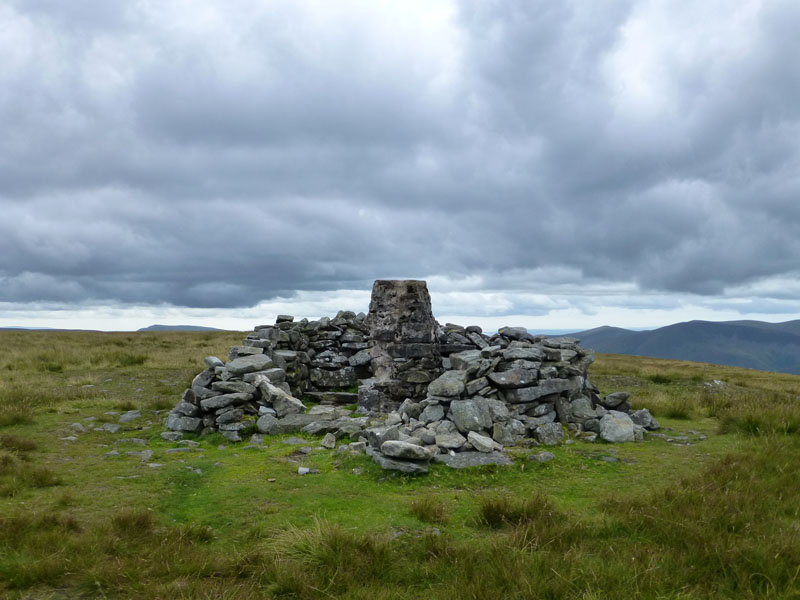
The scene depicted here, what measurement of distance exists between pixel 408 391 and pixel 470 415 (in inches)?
163

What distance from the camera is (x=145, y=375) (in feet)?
68.7

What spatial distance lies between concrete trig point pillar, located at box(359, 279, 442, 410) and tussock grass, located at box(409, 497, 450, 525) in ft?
23.4

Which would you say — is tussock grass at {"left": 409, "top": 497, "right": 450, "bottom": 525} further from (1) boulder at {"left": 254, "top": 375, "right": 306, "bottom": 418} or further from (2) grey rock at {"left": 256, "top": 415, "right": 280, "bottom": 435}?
(1) boulder at {"left": 254, "top": 375, "right": 306, "bottom": 418}

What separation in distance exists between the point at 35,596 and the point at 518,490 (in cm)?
552

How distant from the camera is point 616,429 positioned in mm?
10359

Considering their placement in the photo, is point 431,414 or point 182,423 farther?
point 182,423

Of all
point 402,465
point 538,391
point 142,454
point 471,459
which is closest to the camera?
point 402,465

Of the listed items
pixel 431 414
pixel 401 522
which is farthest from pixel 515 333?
pixel 401 522

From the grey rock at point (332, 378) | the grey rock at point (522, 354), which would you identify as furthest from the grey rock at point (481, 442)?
the grey rock at point (332, 378)

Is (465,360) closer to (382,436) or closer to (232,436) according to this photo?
(382,436)

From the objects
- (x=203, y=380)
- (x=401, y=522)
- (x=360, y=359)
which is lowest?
(x=401, y=522)

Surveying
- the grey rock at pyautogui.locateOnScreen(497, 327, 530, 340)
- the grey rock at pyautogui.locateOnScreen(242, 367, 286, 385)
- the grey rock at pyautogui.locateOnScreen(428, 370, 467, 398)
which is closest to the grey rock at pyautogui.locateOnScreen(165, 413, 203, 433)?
the grey rock at pyautogui.locateOnScreen(242, 367, 286, 385)

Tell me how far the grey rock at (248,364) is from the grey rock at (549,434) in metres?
6.82

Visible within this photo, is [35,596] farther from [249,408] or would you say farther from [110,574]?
[249,408]
